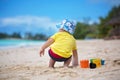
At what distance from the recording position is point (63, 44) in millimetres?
4785

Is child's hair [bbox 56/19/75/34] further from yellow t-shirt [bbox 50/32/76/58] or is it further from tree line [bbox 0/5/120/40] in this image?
tree line [bbox 0/5/120/40]

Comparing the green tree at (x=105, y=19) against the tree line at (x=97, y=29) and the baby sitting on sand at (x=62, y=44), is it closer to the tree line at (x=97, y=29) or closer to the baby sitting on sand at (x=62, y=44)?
the tree line at (x=97, y=29)

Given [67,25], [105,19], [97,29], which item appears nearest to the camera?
[67,25]

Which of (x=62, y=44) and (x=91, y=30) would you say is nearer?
(x=62, y=44)

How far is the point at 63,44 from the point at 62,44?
19mm

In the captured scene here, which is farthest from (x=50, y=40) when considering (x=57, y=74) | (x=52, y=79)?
(x=52, y=79)

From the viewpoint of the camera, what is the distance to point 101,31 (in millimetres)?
45562

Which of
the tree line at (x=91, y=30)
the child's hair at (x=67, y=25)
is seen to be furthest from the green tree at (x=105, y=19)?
the child's hair at (x=67, y=25)

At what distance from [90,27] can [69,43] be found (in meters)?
61.9

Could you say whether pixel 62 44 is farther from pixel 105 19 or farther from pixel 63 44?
pixel 105 19

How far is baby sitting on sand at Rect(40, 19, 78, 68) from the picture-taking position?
4793 millimetres

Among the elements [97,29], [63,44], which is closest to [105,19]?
[97,29]

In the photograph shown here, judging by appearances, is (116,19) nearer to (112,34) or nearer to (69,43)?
(112,34)

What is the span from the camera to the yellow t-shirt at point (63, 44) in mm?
4781
